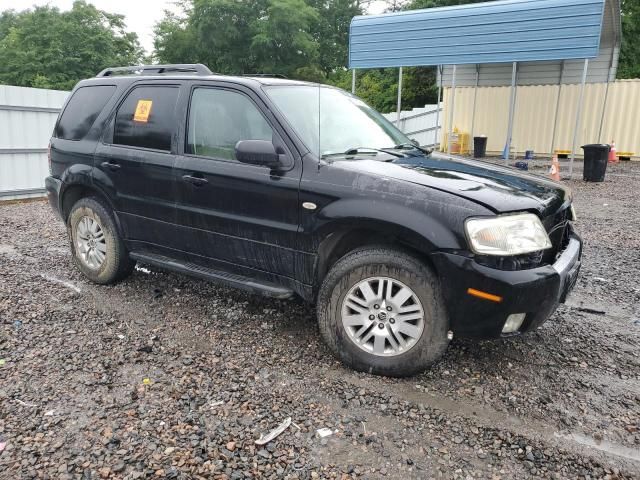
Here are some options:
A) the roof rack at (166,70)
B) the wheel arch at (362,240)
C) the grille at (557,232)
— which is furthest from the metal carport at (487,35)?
the wheel arch at (362,240)

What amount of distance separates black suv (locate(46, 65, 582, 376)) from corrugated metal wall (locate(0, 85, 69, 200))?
580 centimetres

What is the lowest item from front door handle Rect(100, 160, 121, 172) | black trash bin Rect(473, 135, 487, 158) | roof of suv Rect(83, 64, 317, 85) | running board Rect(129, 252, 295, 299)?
running board Rect(129, 252, 295, 299)

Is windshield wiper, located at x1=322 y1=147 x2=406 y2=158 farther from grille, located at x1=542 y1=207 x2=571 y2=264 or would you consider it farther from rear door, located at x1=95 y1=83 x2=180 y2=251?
rear door, located at x1=95 y1=83 x2=180 y2=251

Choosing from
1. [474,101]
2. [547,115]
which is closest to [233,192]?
[547,115]

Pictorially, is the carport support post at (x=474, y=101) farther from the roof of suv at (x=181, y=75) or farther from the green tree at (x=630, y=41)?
the roof of suv at (x=181, y=75)

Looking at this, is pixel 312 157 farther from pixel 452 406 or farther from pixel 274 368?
pixel 452 406

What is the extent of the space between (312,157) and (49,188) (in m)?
3.13

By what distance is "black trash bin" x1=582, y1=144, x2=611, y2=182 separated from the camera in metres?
11.6

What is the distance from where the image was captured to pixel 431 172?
3424 millimetres

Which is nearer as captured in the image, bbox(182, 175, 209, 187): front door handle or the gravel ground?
the gravel ground

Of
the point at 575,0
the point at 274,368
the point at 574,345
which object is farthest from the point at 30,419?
the point at 575,0

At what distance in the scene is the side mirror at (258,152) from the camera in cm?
345

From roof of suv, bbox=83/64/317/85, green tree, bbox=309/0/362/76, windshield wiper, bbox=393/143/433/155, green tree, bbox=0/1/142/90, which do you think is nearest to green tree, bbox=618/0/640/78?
green tree, bbox=309/0/362/76

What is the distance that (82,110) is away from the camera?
4891 mm
